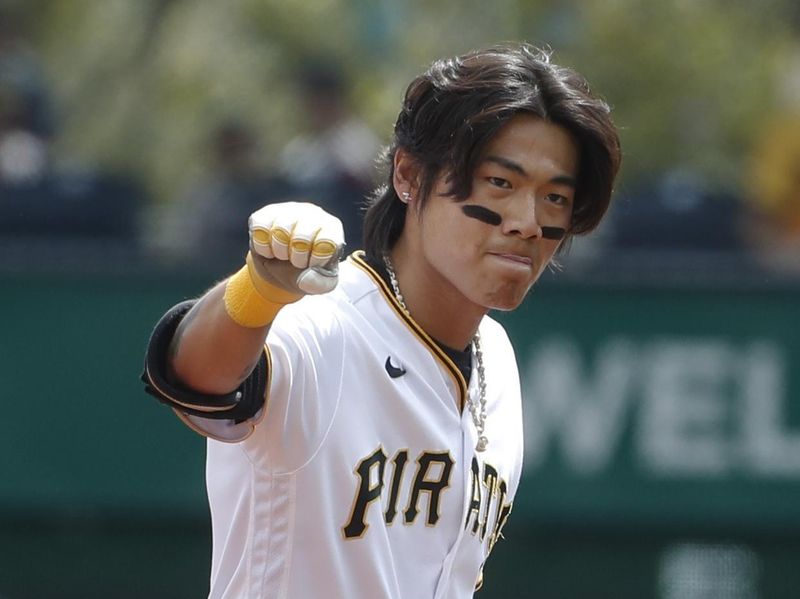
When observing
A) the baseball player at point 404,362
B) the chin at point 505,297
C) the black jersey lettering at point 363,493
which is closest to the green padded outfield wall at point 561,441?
the baseball player at point 404,362

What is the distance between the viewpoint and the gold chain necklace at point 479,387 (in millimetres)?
2877

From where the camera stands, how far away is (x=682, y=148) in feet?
30.7

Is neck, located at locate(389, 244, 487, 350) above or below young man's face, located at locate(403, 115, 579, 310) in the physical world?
Answer: below

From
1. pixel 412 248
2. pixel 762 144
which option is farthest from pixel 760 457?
pixel 412 248

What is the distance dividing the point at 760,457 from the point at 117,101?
579 cm

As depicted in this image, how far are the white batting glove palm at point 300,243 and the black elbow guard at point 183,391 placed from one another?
21 cm

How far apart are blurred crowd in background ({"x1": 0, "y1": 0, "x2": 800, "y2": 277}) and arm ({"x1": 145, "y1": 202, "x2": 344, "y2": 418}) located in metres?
4.56

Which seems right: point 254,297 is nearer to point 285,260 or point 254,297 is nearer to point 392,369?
point 285,260

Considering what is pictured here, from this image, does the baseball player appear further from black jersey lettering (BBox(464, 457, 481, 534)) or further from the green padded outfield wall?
the green padded outfield wall

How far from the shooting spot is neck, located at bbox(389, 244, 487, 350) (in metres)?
2.86

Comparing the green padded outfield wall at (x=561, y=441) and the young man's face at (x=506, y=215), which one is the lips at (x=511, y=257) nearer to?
the young man's face at (x=506, y=215)

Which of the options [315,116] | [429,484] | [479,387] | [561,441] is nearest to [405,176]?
[479,387]

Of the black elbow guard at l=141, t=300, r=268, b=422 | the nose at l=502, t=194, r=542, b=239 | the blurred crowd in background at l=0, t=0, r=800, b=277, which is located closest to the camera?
the black elbow guard at l=141, t=300, r=268, b=422

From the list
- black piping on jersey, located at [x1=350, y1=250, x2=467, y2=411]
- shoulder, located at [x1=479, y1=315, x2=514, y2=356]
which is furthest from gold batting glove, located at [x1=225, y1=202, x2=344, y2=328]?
shoulder, located at [x1=479, y1=315, x2=514, y2=356]
